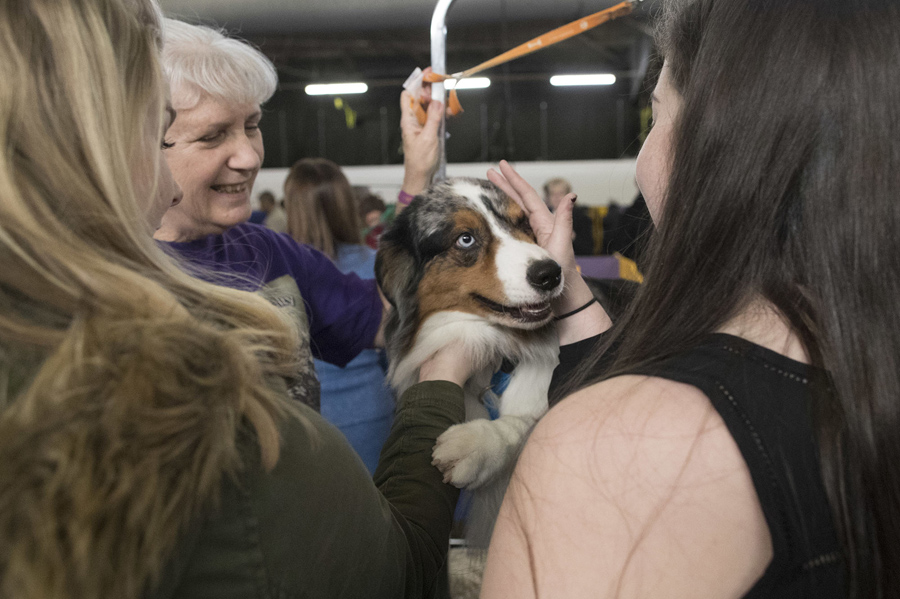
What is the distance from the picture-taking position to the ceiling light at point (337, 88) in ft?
35.5

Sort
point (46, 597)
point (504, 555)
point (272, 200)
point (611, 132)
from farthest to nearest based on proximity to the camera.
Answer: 1. point (611, 132)
2. point (272, 200)
3. point (504, 555)
4. point (46, 597)

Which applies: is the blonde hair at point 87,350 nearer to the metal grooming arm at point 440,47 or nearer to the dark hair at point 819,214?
the dark hair at point 819,214

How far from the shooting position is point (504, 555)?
730mm

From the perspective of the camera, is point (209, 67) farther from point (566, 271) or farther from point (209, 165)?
point (566, 271)

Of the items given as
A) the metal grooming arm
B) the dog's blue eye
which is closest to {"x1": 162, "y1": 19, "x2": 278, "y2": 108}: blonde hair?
the metal grooming arm

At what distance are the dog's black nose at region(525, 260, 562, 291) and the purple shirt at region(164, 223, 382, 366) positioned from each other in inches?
21.9

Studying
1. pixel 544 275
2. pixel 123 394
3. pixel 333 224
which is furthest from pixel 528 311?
pixel 333 224

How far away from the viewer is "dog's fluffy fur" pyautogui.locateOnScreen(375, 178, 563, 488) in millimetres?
1668

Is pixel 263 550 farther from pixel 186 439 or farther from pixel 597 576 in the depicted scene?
pixel 597 576

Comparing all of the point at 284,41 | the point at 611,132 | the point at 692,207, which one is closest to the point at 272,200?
the point at 284,41

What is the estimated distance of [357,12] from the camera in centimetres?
884

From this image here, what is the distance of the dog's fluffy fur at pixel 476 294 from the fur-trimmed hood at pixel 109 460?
91 centimetres

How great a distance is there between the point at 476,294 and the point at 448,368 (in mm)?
405

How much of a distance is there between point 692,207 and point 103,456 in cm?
69
